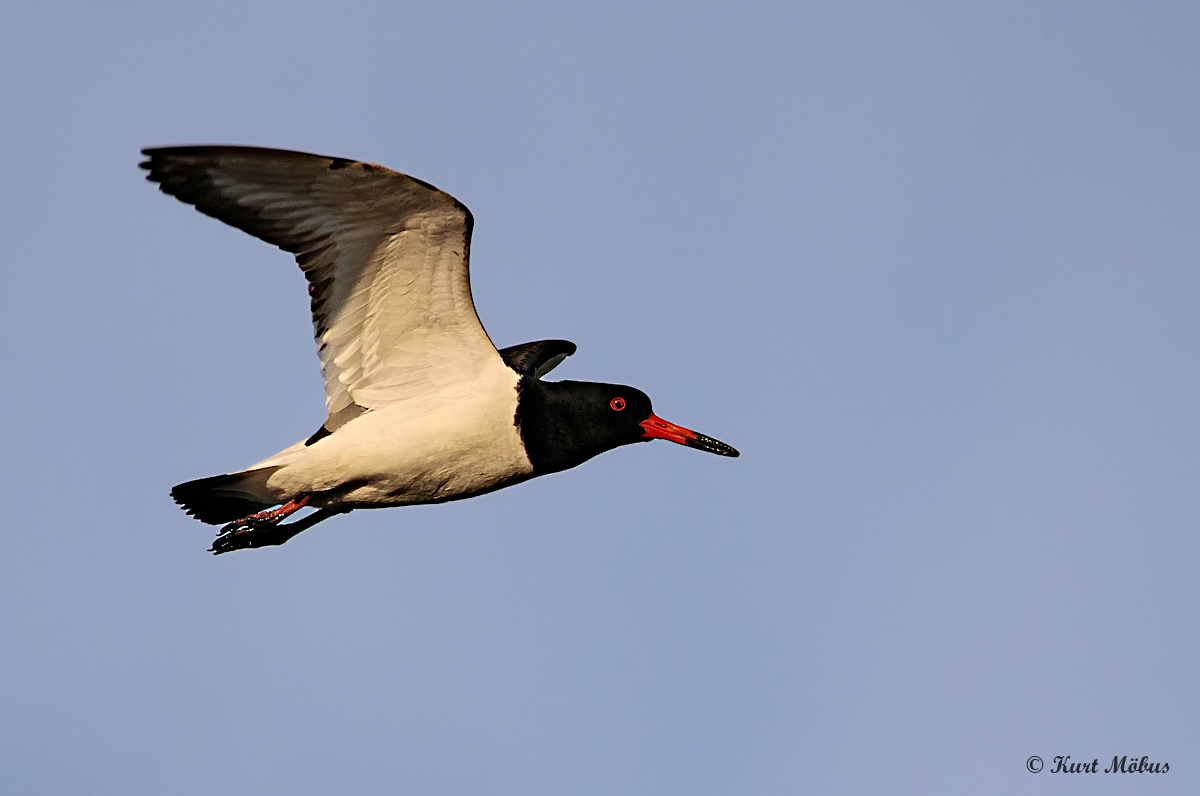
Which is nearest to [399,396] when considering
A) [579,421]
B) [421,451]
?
[421,451]

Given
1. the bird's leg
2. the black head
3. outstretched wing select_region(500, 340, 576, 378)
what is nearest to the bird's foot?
the bird's leg

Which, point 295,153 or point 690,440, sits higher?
point 295,153

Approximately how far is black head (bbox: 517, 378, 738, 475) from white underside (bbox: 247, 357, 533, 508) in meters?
0.14

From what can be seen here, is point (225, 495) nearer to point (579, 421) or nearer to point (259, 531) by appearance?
point (259, 531)

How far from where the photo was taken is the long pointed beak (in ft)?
40.3

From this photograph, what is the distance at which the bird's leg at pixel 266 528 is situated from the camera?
11.7m

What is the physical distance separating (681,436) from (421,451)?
2463 millimetres

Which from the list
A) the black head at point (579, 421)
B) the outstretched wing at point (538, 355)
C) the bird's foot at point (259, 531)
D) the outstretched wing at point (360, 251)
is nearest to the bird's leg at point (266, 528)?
the bird's foot at point (259, 531)

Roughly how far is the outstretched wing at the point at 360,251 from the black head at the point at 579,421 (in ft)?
1.86

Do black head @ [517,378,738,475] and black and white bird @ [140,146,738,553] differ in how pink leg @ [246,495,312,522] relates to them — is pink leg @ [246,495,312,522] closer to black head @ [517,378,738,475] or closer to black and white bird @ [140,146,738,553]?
black and white bird @ [140,146,738,553]

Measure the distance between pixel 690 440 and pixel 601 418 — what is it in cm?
99

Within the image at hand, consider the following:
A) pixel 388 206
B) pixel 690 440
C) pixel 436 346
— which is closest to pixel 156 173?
pixel 388 206

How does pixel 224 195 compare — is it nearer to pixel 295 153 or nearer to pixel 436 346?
pixel 295 153

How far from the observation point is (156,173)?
9688 mm
